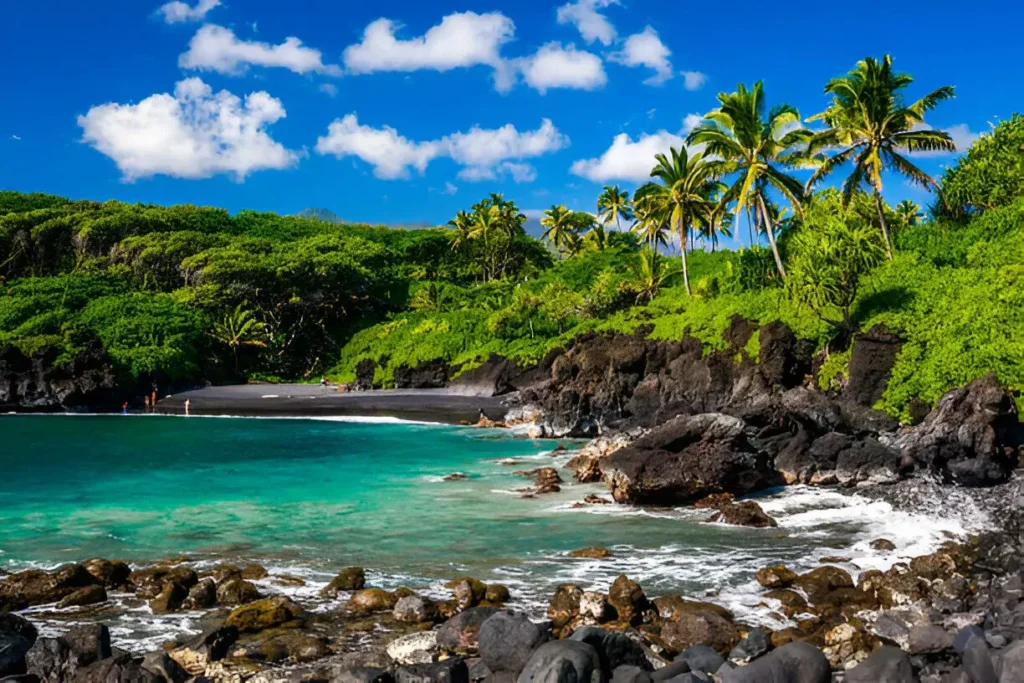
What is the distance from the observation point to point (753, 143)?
45.6 metres

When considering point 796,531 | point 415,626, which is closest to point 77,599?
point 415,626

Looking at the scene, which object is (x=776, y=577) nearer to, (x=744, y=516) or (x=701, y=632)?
(x=701, y=632)

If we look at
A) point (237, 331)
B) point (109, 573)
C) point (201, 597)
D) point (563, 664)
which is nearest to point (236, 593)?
point (201, 597)

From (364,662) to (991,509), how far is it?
1612 centimetres

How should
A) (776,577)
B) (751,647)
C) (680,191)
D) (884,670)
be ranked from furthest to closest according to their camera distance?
1. (680,191)
2. (776,577)
3. (751,647)
4. (884,670)

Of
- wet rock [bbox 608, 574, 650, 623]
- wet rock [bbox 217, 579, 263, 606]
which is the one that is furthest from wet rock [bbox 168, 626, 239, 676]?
wet rock [bbox 608, 574, 650, 623]

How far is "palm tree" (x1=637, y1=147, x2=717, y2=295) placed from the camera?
53875mm

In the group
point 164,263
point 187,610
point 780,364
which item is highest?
point 164,263

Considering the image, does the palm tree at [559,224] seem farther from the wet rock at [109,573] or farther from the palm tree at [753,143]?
the wet rock at [109,573]

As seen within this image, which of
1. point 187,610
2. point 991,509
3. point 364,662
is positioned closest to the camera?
point 364,662

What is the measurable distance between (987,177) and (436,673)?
166ft

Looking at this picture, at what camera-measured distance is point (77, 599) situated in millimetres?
13945

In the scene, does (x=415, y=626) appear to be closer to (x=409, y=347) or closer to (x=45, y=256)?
(x=409, y=347)

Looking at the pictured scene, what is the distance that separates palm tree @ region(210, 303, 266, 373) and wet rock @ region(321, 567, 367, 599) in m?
57.1
